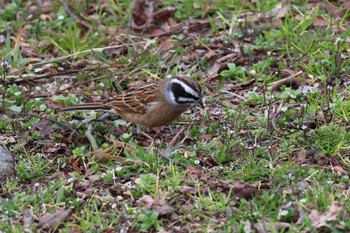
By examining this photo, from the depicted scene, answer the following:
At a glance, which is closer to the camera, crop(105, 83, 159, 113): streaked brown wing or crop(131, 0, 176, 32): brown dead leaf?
crop(105, 83, 159, 113): streaked brown wing

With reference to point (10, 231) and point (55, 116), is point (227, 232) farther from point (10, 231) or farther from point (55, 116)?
point (55, 116)

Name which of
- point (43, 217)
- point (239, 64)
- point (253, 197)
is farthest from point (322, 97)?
point (43, 217)

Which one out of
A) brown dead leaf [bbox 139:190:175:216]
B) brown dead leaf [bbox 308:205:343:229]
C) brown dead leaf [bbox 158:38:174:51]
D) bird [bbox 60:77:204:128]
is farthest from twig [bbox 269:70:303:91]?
brown dead leaf [bbox 308:205:343:229]

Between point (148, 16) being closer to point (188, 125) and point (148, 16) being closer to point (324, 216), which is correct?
point (188, 125)

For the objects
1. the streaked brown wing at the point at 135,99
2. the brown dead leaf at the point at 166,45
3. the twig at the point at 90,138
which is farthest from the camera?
the brown dead leaf at the point at 166,45

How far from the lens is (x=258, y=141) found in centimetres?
861

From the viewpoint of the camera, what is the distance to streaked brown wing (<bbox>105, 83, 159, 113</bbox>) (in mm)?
9250

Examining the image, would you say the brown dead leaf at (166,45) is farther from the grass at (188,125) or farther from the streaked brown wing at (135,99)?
the streaked brown wing at (135,99)

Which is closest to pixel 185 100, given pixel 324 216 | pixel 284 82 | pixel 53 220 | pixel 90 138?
pixel 90 138

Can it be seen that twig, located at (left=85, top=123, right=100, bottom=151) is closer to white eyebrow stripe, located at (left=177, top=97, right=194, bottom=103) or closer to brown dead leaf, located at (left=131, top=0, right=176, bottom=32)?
white eyebrow stripe, located at (left=177, top=97, right=194, bottom=103)

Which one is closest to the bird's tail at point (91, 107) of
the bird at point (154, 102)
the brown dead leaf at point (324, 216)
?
the bird at point (154, 102)

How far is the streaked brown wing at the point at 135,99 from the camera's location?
925 cm

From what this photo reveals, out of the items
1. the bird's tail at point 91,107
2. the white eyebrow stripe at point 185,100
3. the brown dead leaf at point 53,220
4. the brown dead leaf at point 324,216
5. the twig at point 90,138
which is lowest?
the twig at point 90,138

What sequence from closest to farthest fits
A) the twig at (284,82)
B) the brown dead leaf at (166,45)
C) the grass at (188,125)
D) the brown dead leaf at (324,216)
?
1. the brown dead leaf at (324,216)
2. the grass at (188,125)
3. the twig at (284,82)
4. the brown dead leaf at (166,45)
